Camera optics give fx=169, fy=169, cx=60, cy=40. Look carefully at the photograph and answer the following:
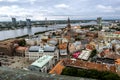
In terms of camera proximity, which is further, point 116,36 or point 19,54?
point 116,36

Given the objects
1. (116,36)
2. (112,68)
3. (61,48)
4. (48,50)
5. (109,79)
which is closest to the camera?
(109,79)

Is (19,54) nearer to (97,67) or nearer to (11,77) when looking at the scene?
(97,67)

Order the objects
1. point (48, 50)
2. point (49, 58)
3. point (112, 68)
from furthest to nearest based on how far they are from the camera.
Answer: point (48, 50) → point (49, 58) → point (112, 68)

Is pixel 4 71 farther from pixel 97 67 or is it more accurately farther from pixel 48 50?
pixel 48 50

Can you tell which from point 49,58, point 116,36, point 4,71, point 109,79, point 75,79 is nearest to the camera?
point 75,79

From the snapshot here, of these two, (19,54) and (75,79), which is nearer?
(75,79)

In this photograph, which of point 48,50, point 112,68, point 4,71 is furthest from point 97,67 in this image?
point 4,71

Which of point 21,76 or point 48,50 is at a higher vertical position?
point 21,76

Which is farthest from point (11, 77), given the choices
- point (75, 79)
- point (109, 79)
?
point (109, 79)

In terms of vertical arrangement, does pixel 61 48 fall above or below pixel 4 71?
below
